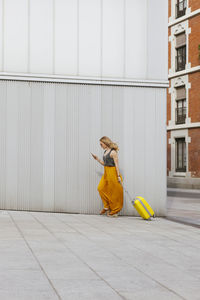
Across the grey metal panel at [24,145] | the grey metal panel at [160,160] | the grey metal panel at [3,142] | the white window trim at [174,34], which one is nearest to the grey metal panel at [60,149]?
the grey metal panel at [24,145]

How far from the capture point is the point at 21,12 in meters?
10.9

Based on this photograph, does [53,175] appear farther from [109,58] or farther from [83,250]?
[83,250]

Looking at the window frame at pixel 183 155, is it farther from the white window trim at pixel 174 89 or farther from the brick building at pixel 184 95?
the white window trim at pixel 174 89

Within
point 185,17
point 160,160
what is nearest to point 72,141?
point 160,160

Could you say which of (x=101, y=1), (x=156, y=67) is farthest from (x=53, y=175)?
(x=101, y=1)

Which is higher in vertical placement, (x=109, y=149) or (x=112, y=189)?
(x=109, y=149)

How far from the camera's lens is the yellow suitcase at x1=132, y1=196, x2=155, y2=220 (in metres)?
10.2

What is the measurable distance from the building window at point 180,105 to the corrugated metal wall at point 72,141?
21.5 meters

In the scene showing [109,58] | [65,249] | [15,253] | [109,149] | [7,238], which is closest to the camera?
[15,253]

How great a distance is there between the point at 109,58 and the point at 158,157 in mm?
2484

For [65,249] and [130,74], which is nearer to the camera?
[65,249]

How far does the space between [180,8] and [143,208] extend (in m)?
25.8

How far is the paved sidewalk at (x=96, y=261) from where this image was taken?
4.06 m

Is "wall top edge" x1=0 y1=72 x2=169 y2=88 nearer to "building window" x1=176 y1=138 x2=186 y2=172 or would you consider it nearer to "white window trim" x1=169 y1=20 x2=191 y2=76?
"building window" x1=176 y1=138 x2=186 y2=172
